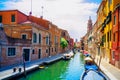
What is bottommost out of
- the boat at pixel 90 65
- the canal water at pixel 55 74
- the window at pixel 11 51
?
the canal water at pixel 55 74

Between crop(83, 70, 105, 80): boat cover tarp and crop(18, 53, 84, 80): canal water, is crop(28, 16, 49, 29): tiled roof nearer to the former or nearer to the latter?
crop(18, 53, 84, 80): canal water

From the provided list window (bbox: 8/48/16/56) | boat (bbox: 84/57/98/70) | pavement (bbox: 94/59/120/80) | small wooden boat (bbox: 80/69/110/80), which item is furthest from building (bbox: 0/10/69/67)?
pavement (bbox: 94/59/120/80)

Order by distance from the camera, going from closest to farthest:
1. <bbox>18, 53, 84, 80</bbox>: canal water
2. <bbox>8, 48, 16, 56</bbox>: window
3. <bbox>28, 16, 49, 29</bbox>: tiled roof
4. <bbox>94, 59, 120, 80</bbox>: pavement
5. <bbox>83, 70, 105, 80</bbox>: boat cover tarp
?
<bbox>83, 70, 105, 80</bbox>: boat cover tarp, <bbox>94, 59, 120, 80</bbox>: pavement, <bbox>18, 53, 84, 80</bbox>: canal water, <bbox>8, 48, 16, 56</bbox>: window, <bbox>28, 16, 49, 29</bbox>: tiled roof

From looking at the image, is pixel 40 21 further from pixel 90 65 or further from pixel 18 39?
Answer: pixel 90 65

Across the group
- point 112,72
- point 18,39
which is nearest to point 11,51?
point 18,39

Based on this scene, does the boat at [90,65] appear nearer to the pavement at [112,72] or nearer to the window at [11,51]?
the pavement at [112,72]

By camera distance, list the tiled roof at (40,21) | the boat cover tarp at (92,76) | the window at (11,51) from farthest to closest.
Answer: the tiled roof at (40,21)
the window at (11,51)
the boat cover tarp at (92,76)

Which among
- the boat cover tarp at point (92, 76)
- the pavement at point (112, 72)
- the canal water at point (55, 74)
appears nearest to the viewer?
the boat cover tarp at point (92, 76)

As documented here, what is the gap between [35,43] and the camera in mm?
33906

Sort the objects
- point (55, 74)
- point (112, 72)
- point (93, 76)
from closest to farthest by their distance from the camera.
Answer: point (93, 76)
point (112, 72)
point (55, 74)

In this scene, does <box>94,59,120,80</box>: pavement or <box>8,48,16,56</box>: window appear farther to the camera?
<box>8,48,16,56</box>: window

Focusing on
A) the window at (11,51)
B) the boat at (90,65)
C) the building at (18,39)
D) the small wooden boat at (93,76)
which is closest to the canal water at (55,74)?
the boat at (90,65)

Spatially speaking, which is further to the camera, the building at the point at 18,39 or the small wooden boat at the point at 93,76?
the building at the point at 18,39

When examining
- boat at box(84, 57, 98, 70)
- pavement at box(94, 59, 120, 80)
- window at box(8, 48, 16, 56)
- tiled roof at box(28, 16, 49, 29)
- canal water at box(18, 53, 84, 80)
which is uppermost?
tiled roof at box(28, 16, 49, 29)
